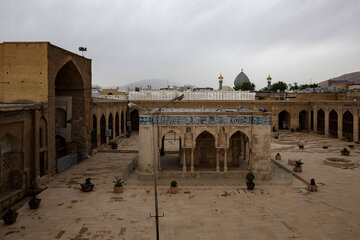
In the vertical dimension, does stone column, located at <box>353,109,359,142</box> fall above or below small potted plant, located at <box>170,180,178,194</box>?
above

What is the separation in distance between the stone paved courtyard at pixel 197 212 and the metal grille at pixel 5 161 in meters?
2.39

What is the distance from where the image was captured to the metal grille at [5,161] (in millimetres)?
15299

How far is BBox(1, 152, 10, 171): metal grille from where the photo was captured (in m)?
15.3

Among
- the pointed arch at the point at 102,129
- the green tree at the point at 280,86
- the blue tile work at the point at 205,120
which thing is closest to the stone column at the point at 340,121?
the blue tile work at the point at 205,120

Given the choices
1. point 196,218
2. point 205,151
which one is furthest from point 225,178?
point 196,218

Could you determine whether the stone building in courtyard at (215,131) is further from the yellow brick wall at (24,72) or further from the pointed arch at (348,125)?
the pointed arch at (348,125)

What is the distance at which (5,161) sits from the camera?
50.9 feet

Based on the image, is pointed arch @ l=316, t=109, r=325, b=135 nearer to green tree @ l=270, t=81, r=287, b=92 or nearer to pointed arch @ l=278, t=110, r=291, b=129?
pointed arch @ l=278, t=110, r=291, b=129

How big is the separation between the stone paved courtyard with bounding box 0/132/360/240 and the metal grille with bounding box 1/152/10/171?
7.85ft

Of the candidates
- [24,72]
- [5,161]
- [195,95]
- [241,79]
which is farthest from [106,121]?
[241,79]

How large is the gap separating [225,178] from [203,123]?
12.8ft

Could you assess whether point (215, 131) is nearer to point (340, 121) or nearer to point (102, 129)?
point (102, 129)

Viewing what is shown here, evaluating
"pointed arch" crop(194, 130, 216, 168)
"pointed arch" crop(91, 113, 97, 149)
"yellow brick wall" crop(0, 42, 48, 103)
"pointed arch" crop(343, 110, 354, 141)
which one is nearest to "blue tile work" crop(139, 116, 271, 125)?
"pointed arch" crop(194, 130, 216, 168)

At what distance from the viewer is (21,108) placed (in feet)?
51.4
